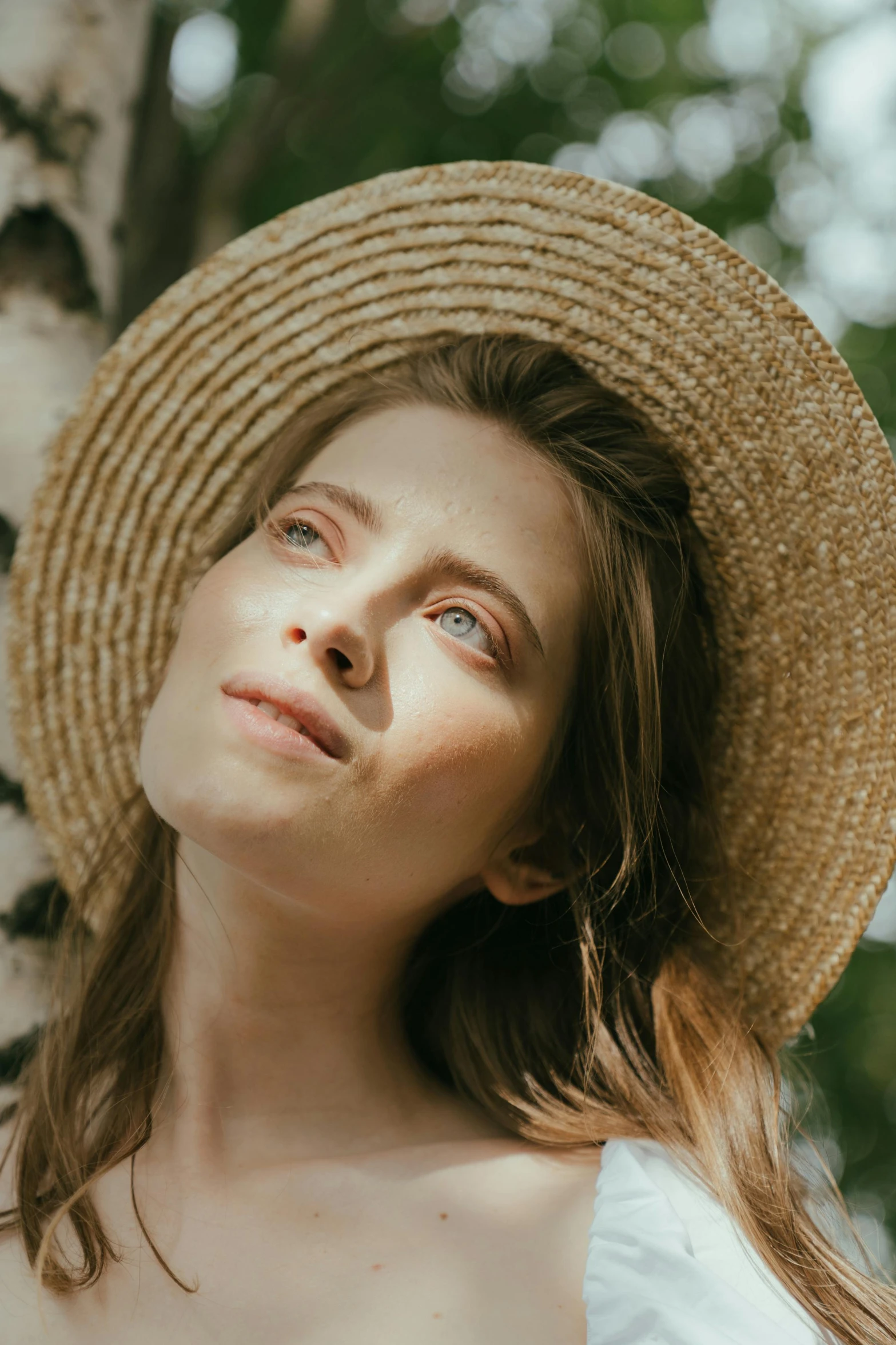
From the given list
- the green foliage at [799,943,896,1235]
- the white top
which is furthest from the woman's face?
the green foliage at [799,943,896,1235]

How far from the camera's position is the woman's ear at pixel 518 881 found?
2.17 metres

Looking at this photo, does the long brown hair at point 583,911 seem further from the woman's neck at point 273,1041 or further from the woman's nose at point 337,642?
the woman's nose at point 337,642

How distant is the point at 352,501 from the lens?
1.96 m

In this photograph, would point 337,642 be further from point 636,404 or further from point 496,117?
point 496,117

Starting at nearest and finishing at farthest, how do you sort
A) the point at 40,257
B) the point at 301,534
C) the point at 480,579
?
1. the point at 480,579
2. the point at 301,534
3. the point at 40,257

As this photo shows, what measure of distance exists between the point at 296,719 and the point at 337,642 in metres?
0.14

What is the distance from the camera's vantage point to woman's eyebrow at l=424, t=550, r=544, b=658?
188 centimetres

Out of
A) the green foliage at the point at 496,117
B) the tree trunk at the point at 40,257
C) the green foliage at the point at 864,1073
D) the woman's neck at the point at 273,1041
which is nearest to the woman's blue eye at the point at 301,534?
the woman's neck at the point at 273,1041

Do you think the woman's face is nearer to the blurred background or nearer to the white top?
the white top

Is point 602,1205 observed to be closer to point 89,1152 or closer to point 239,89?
point 89,1152

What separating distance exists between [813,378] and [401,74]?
12.4 feet

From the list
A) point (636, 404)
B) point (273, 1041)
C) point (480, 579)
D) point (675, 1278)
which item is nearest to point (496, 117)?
point (636, 404)

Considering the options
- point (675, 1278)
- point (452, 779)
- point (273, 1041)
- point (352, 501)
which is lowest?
point (273, 1041)

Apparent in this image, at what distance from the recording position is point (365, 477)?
6.57 feet
